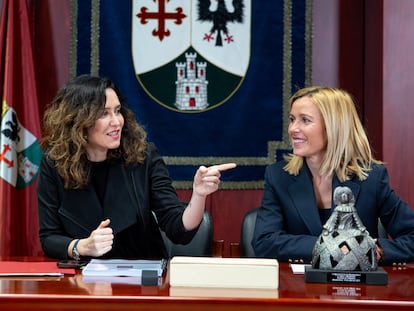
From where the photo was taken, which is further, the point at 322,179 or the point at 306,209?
the point at 322,179

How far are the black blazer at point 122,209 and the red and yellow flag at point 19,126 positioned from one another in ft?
2.91

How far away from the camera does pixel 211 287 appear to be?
185 centimetres

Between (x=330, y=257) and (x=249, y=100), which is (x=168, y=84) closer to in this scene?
(x=249, y=100)

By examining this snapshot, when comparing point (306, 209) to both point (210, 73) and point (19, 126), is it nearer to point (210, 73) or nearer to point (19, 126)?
point (210, 73)

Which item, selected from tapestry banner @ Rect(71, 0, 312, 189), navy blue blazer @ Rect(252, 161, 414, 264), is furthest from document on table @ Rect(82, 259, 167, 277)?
tapestry banner @ Rect(71, 0, 312, 189)

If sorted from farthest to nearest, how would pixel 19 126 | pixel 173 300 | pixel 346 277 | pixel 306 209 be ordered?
pixel 19 126 → pixel 306 209 → pixel 346 277 → pixel 173 300

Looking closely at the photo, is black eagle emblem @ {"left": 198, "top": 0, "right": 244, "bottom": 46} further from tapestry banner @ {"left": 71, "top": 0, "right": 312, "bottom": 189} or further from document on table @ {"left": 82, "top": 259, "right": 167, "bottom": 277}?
document on table @ {"left": 82, "top": 259, "right": 167, "bottom": 277}

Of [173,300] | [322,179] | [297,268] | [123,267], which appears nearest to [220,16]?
[322,179]

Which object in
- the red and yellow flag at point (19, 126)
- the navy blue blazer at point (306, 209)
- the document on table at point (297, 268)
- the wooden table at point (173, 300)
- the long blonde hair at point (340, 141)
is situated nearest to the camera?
the wooden table at point (173, 300)

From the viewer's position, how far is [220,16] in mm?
3891

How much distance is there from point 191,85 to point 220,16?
0.45m

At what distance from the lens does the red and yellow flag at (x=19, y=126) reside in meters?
3.57

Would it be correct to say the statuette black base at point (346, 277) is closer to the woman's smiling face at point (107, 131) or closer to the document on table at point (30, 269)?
the document on table at point (30, 269)

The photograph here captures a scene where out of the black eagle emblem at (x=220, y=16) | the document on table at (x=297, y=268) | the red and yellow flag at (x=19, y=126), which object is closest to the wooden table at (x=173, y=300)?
the document on table at (x=297, y=268)
